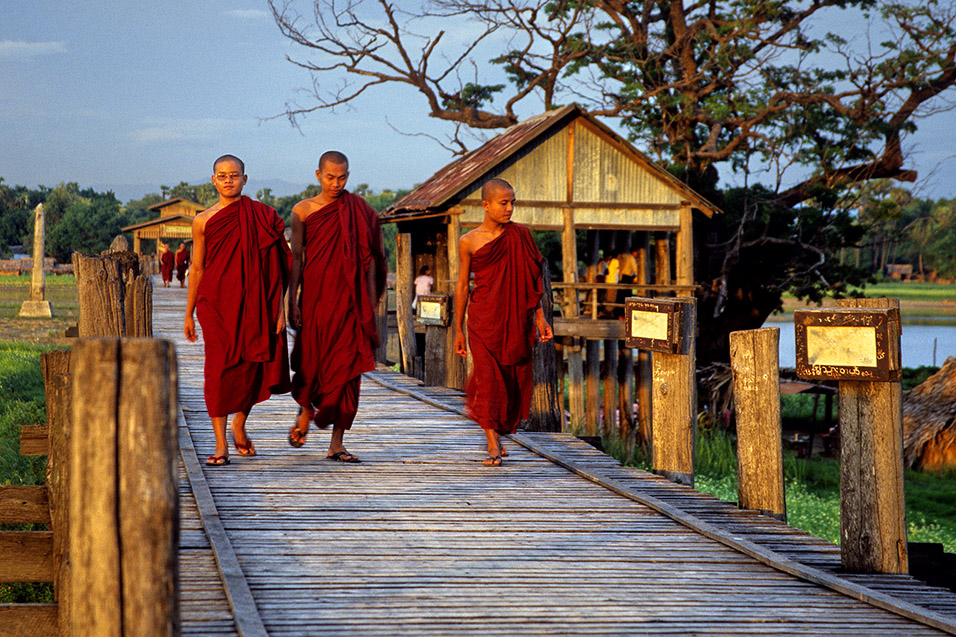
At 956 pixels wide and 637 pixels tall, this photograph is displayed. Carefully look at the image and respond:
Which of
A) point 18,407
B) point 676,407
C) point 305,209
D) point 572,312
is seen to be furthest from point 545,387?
point 572,312

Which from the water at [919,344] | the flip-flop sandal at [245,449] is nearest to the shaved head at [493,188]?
the flip-flop sandal at [245,449]

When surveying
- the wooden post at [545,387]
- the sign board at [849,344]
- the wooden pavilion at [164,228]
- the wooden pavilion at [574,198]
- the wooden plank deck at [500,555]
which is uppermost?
the wooden pavilion at [164,228]

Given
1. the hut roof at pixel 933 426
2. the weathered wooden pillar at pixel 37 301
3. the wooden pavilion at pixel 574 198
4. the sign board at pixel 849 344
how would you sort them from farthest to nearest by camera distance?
1. the weathered wooden pillar at pixel 37 301
2. the wooden pavilion at pixel 574 198
3. the hut roof at pixel 933 426
4. the sign board at pixel 849 344

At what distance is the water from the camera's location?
4344 centimetres

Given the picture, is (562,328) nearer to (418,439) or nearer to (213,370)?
(418,439)

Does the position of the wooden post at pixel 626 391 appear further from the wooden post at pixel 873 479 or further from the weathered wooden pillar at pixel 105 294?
the wooden post at pixel 873 479

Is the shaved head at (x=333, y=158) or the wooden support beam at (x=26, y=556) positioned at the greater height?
the shaved head at (x=333, y=158)

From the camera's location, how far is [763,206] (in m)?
20.7

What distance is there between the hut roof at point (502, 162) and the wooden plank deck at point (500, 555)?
12.1 metres

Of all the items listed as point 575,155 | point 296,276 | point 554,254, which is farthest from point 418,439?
point 554,254

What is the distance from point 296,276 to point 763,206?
16619mm

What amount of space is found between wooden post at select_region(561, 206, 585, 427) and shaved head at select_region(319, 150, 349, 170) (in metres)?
12.4

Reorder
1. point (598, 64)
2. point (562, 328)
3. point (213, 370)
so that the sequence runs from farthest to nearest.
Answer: point (598, 64)
point (562, 328)
point (213, 370)

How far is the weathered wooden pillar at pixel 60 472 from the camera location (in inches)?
130
